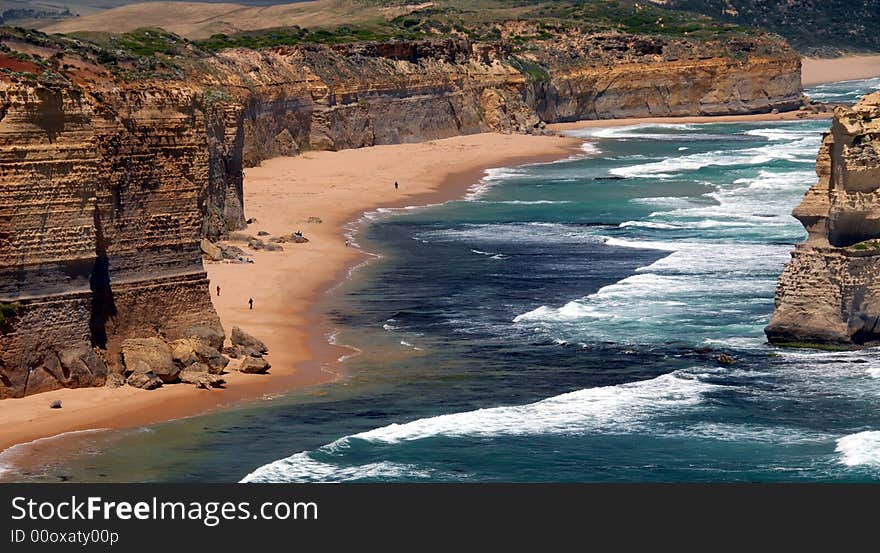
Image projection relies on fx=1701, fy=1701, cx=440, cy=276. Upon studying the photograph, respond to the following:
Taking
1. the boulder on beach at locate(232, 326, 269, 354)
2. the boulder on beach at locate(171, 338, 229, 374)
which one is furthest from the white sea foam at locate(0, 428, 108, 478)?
the boulder on beach at locate(232, 326, 269, 354)

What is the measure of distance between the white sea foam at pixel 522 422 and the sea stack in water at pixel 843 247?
3746mm

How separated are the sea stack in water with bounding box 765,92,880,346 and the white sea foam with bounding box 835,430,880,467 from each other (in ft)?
22.5

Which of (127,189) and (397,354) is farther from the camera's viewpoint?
(397,354)

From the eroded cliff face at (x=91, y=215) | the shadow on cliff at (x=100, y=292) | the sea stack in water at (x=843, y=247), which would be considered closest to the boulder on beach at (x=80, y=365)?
the eroded cliff face at (x=91, y=215)

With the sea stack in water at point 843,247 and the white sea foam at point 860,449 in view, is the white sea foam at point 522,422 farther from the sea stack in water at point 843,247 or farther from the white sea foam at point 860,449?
the white sea foam at point 860,449

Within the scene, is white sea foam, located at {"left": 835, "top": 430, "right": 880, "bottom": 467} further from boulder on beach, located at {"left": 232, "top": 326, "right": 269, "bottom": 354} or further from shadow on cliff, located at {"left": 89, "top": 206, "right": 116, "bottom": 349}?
shadow on cliff, located at {"left": 89, "top": 206, "right": 116, "bottom": 349}

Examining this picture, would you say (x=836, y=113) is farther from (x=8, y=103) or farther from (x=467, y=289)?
(x=8, y=103)

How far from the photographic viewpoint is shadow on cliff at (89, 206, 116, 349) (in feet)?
130

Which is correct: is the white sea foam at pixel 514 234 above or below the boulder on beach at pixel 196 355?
below

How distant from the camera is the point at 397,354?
144 ft

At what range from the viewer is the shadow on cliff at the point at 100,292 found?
130 ft

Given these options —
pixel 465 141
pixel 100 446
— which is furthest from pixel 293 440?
pixel 465 141

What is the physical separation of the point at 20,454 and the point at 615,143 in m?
88.1

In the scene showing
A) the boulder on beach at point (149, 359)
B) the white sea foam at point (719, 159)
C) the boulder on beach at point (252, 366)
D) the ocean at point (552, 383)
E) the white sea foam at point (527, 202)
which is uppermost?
the boulder on beach at point (149, 359)
